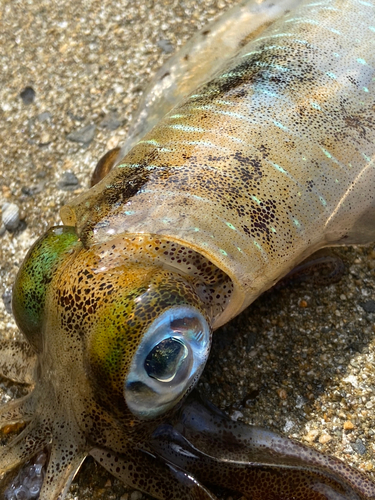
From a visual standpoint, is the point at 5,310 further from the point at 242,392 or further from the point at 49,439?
the point at 242,392

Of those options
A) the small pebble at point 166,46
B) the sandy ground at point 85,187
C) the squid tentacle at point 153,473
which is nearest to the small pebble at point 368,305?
the sandy ground at point 85,187

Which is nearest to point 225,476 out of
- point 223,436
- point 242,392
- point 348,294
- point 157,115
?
point 223,436

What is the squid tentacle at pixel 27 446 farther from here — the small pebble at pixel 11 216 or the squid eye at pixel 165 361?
the small pebble at pixel 11 216

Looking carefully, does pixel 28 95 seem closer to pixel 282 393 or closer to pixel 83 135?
pixel 83 135

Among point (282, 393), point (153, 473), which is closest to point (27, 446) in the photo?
point (153, 473)

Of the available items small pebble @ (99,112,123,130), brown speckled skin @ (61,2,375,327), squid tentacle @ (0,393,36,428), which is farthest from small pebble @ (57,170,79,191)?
squid tentacle @ (0,393,36,428)

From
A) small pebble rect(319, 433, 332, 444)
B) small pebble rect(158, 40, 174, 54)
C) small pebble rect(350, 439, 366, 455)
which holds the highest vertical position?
small pebble rect(158, 40, 174, 54)

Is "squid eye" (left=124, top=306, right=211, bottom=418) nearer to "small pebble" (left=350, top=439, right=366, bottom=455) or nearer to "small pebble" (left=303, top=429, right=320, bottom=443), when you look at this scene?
"small pebble" (left=303, top=429, right=320, bottom=443)
